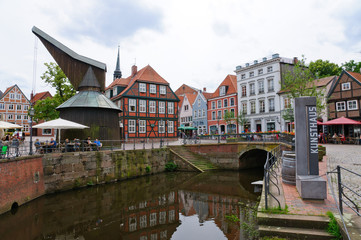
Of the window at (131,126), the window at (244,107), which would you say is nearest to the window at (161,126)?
the window at (131,126)

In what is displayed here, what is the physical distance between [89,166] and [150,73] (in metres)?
20.7

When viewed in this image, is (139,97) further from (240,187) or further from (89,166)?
(240,187)

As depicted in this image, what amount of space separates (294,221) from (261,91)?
3292 cm

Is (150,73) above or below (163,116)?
above

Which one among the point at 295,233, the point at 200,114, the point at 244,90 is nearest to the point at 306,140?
the point at 295,233

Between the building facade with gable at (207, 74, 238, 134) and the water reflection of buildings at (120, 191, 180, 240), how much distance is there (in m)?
29.0

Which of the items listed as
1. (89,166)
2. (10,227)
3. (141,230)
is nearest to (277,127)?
(89,166)

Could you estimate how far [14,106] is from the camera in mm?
51875

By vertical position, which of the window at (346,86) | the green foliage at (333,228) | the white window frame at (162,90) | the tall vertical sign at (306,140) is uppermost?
the white window frame at (162,90)

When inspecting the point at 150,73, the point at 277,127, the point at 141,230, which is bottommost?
the point at 141,230

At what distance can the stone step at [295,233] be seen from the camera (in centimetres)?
484

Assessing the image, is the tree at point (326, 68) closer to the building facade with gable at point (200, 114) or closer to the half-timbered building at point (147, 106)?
the building facade with gable at point (200, 114)

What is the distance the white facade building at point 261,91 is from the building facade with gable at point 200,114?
25.4 feet

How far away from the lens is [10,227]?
27.9 ft
